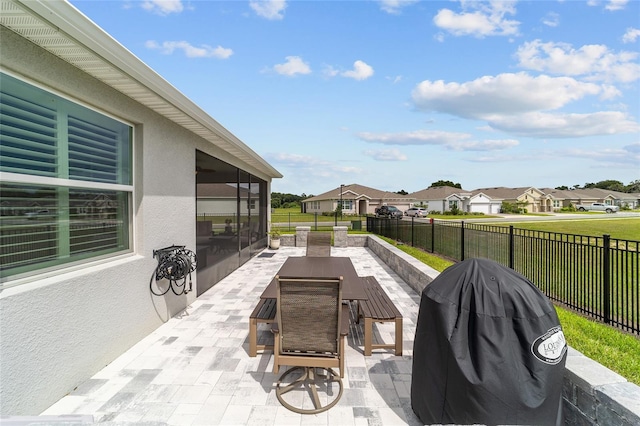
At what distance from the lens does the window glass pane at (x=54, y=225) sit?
8.29 feet

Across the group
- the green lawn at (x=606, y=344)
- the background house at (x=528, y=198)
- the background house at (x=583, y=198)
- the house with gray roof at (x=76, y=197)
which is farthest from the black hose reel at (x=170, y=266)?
the background house at (x=583, y=198)

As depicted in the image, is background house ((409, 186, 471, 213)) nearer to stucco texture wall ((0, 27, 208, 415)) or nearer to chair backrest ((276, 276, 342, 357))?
stucco texture wall ((0, 27, 208, 415))

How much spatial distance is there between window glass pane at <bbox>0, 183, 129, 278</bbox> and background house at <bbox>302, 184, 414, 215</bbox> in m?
39.7

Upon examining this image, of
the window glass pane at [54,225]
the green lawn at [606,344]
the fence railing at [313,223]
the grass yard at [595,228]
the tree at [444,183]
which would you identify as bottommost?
the green lawn at [606,344]

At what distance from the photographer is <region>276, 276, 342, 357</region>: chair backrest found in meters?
2.64

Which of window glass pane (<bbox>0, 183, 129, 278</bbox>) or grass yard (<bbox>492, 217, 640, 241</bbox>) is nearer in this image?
window glass pane (<bbox>0, 183, 129, 278</bbox>)

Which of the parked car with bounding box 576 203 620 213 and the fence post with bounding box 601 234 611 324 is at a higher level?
the parked car with bounding box 576 203 620 213

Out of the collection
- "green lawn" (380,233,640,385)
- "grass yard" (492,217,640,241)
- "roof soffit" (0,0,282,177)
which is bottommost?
"green lawn" (380,233,640,385)

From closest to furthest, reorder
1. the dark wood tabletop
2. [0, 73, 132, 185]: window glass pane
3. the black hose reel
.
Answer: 1. [0, 73, 132, 185]: window glass pane
2. the dark wood tabletop
3. the black hose reel

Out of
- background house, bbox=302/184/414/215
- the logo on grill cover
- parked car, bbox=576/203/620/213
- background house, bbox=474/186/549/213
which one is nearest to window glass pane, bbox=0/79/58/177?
the logo on grill cover

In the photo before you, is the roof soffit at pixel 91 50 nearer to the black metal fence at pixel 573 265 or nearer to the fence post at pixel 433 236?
the black metal fence at pixel 573 265

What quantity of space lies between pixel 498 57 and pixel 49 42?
9.74 metres

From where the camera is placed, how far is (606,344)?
332 centimetres

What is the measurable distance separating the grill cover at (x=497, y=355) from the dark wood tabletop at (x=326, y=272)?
4.75 feet
